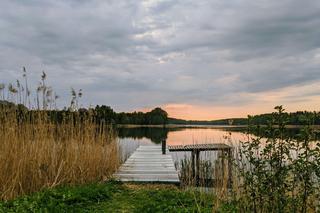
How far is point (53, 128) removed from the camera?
A: 6047 millimetres

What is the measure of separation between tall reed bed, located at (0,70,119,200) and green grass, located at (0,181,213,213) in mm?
463

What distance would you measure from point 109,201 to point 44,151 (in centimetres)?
131

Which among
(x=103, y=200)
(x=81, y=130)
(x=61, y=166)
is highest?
(x=81, y=130)

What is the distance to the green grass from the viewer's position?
13.9 feet

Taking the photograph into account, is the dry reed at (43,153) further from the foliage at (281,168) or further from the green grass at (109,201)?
the foliage at (281,168)

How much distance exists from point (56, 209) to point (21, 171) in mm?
1072

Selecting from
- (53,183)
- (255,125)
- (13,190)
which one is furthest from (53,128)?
(255,125)

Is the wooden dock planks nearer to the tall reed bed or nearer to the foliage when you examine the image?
the tall reed bed

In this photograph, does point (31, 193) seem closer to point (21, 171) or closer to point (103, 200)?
point (21, 171)


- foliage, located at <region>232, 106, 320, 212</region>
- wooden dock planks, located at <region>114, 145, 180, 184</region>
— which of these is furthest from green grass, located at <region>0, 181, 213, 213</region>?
foliage, located at <region>232, 106, 320, 212</region>

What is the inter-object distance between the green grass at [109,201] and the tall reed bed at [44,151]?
18.2 inches

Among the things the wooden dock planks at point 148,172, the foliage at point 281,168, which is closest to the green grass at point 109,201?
the wooden dock planks at point 148,172

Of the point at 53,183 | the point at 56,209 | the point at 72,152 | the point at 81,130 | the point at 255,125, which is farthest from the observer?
the point at 81,130

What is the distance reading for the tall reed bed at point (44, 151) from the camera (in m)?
4.90
